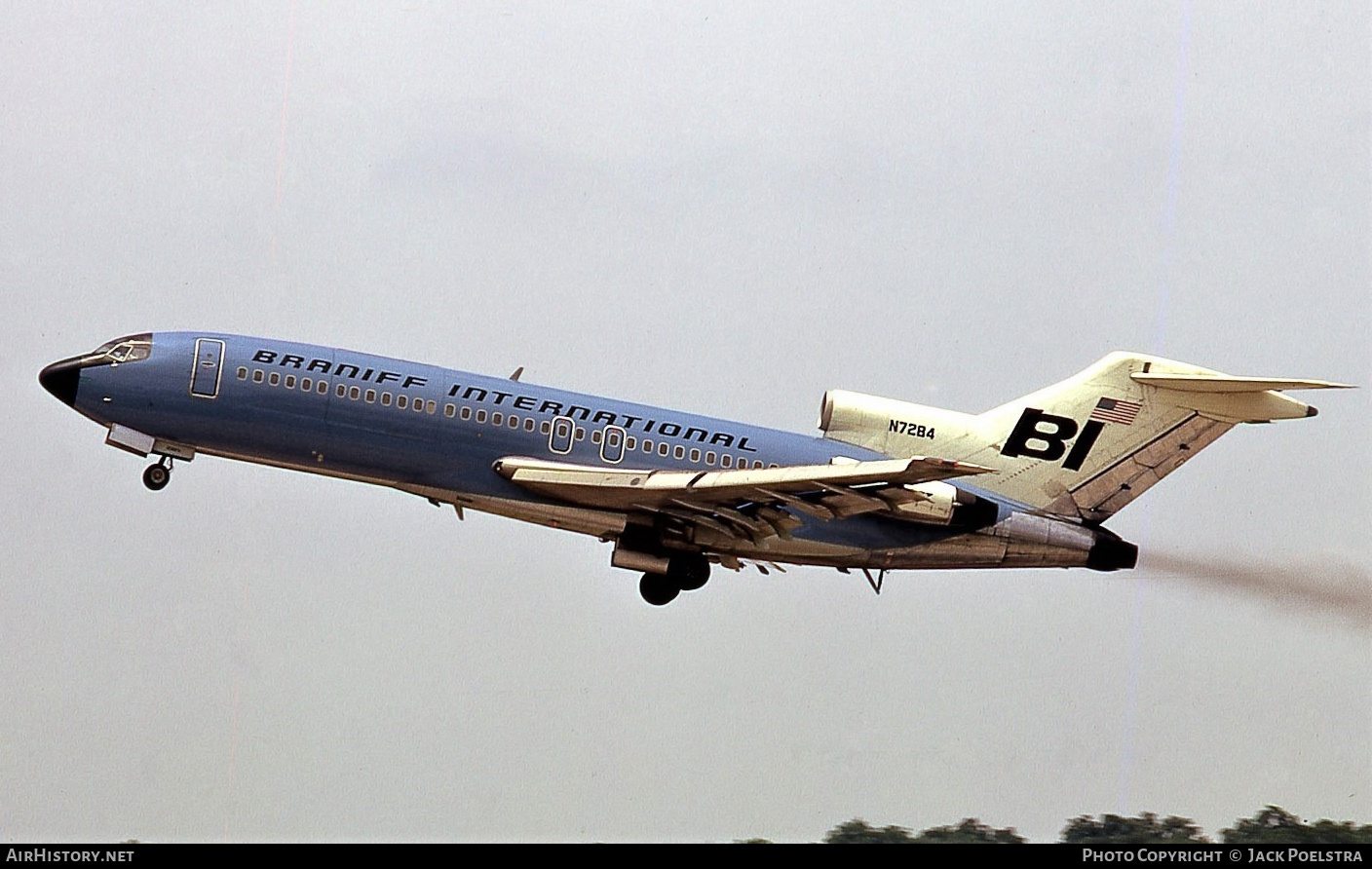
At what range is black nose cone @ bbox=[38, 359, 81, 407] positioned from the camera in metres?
36.4

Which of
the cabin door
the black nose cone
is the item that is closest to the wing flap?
the cabin door

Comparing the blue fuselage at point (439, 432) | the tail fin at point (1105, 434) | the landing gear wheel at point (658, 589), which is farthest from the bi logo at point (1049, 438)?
the landing gear wheel at point (658, 589)

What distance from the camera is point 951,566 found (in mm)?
37906

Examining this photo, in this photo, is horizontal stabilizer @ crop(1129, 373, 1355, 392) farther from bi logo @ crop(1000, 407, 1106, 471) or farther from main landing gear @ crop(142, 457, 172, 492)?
main landing gear @ crop(142, 457, 172, 492)

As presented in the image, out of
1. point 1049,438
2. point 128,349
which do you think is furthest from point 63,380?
point 1049,438

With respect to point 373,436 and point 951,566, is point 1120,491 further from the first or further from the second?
point 373,436

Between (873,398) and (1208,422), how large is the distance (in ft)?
19.7

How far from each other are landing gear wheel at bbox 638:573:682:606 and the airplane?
48mm

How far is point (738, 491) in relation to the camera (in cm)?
3441

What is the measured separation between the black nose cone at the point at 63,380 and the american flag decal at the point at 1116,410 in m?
18.1

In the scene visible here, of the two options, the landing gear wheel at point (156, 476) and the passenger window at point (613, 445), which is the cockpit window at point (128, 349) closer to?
the landing gear wheel at point (156, 476)

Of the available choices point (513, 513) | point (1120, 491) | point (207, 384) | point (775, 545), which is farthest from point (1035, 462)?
point (207, 384)
